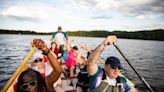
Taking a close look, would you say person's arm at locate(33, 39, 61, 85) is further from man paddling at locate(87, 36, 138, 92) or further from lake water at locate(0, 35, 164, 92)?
lake water at locate(0, 35, 164, 92)

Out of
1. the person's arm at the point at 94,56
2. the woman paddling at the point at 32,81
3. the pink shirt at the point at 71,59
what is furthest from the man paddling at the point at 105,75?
the pink shirt at the point at 71,59

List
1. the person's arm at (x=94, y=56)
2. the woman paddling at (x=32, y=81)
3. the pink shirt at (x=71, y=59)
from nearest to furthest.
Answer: the woman paddling at (x=32, y=81) < the person's arm at (x=94, y=56) < the pink shirt at (x=71, y=59)

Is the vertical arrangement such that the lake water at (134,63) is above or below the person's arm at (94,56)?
below

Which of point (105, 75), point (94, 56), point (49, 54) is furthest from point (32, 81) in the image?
point (105, 75)

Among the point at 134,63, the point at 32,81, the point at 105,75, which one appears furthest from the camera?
the point at 134,63

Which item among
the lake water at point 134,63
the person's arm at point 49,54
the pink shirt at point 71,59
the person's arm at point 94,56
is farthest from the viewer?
the lake water at point 134,63

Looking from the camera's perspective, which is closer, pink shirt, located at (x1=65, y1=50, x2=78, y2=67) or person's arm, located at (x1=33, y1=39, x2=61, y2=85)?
person's arm, located at (x1=33, y1=39, x2=61, y2=85)

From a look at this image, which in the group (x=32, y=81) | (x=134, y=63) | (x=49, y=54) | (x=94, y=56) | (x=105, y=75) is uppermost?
(x=49, y=54)

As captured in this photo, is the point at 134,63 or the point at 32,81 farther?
the point at 134,63

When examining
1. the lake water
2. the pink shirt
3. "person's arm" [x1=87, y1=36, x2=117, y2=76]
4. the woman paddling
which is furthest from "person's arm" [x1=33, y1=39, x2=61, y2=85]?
the pink shirt

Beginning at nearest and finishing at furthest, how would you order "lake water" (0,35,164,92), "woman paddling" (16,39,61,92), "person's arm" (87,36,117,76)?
1. "woman paddling" (16,39,61,92)
2. "person's arm" (87,36,117,76)
3. "lake water" (0,35,164,92)

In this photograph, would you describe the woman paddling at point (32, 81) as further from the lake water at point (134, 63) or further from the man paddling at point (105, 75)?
the lake water at point (134, 63)

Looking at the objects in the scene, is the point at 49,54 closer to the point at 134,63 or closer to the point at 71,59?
the point at 71,59

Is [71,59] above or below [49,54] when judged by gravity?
below
